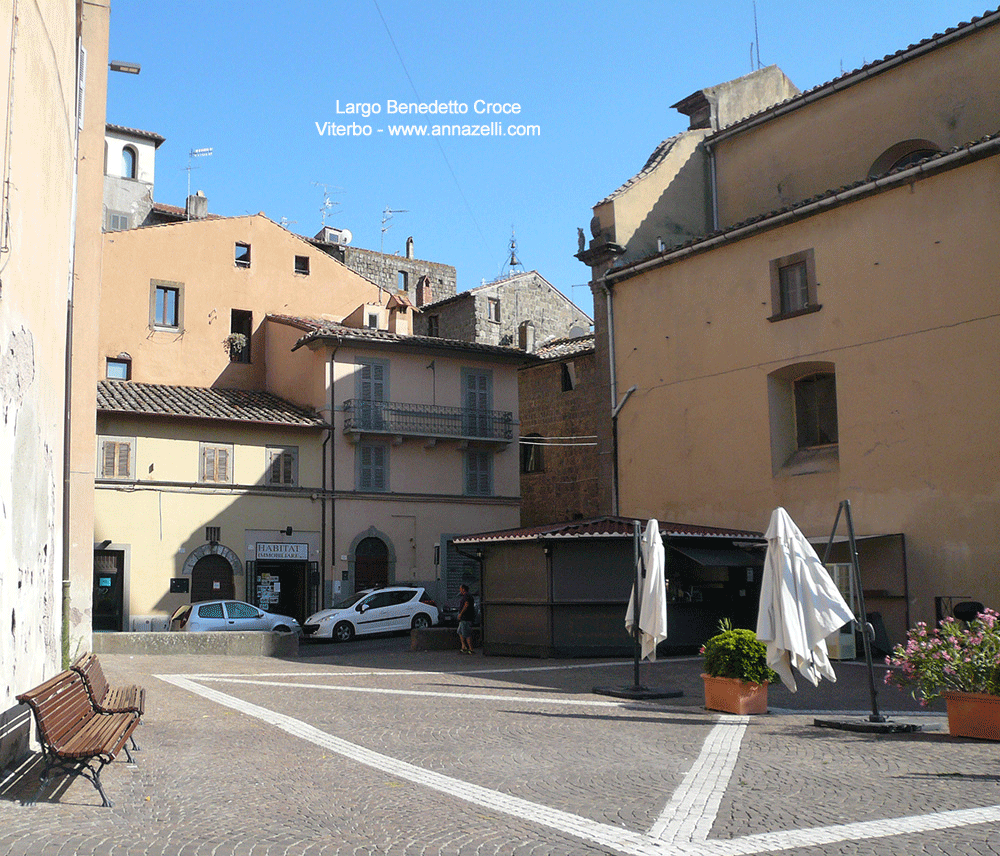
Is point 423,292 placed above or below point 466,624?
above

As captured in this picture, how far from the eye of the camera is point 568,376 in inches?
1460

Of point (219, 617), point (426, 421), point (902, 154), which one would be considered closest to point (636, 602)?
point (902, 154)

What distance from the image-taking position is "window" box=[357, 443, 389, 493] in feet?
109

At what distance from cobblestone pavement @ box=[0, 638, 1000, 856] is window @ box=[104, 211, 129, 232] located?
3441 cm

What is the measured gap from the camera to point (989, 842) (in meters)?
6.23

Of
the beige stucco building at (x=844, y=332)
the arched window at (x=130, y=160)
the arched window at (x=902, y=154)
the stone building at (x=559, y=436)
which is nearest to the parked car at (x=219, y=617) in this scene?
the beige stucco building at (x=844, y=332)

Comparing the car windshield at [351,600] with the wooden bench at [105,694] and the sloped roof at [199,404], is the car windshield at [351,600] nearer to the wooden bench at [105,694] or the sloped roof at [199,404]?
the sloped roof at [199,404]

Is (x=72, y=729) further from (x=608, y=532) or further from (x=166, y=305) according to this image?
(x=166, y=305)

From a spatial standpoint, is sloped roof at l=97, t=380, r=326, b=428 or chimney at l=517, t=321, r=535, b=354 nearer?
sloped roof at l=97, t=380, r=326, b=428

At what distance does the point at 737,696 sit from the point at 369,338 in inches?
888

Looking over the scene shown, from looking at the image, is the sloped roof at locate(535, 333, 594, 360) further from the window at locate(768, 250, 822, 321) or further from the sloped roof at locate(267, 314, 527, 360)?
the window at locate(768, 250, 822, 321)

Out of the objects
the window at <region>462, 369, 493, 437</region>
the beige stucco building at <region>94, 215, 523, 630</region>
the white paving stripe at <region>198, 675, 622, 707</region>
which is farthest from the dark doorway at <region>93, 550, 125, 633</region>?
the white paving stripe at <region>198, 675, 622, 707</region>

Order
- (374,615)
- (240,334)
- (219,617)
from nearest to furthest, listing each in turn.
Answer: (219,617), (374,615), (240,334)

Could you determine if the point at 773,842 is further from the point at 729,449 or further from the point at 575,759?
the point at 729,449
